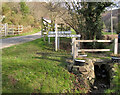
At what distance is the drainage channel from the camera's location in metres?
6.35

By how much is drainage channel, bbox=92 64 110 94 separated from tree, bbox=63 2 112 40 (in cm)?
385

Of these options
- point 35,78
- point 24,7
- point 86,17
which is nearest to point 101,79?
point 35,78

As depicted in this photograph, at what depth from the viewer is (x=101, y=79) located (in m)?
7.38

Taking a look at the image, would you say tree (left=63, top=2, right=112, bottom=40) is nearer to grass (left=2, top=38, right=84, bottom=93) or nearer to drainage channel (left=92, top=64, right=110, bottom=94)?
drainage channel (left=92, top=64, right=110, bottom=94)

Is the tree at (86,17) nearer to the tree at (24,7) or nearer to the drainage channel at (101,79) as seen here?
the drainage channel at (101,79)

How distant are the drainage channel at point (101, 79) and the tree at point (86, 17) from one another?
385 centimetres

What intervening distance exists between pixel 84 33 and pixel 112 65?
15.8ft

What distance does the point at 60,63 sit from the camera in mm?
7145

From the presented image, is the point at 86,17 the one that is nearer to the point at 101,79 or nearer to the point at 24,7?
the point at 101,79

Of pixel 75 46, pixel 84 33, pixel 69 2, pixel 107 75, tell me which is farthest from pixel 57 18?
pixel 107 75

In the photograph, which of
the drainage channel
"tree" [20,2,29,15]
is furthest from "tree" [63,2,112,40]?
"tree" [20,2,29,15]

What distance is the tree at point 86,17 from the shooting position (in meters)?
10.6

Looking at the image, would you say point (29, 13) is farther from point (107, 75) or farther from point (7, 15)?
point (107, 75)

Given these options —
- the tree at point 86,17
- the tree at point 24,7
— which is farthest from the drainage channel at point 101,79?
the tree at point 24,7
